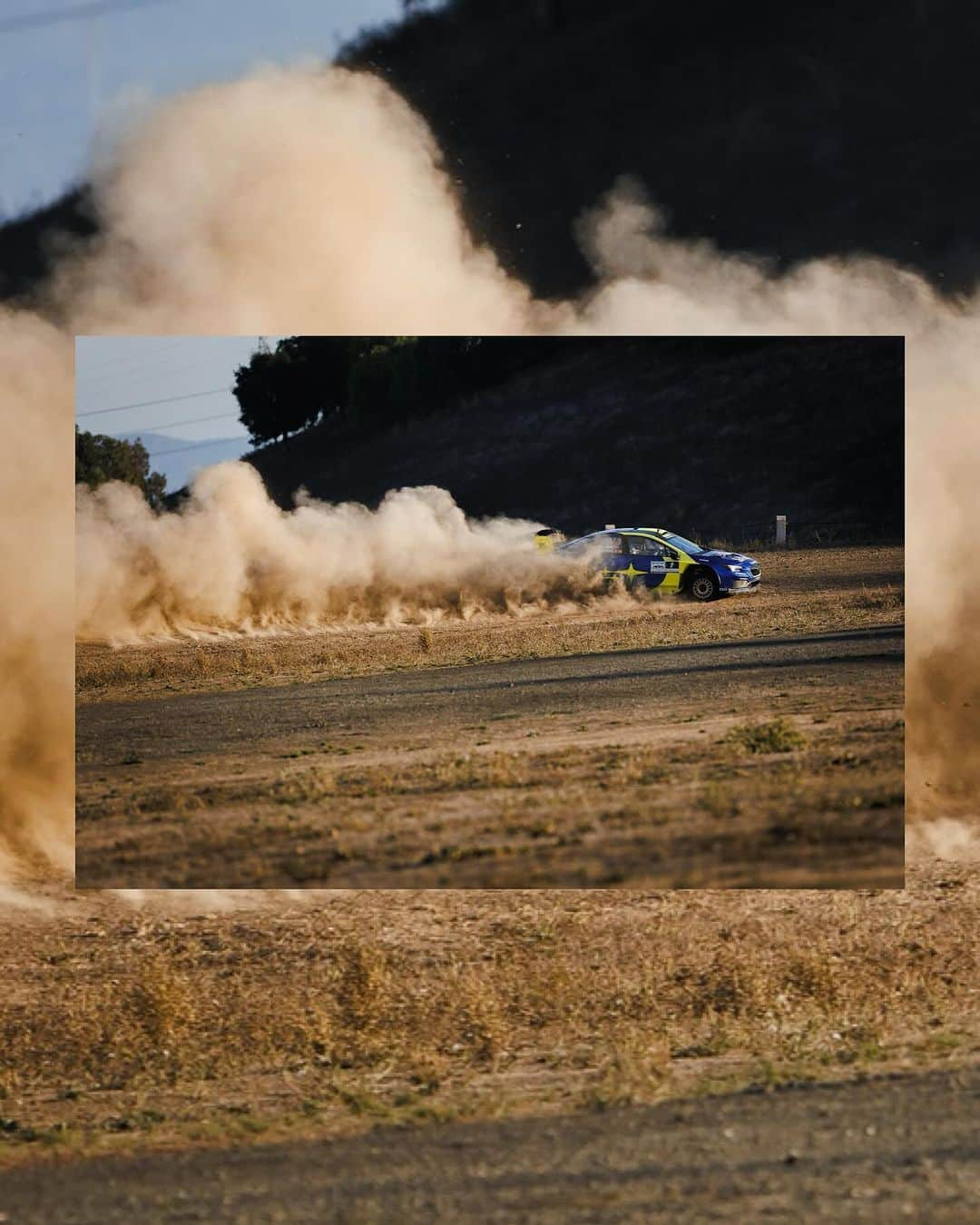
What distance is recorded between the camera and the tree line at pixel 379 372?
763cm

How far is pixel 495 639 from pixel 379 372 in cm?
146

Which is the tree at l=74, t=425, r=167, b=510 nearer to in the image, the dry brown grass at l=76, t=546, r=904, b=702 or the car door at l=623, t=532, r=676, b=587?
the dry brown grass at l=76, t=546, r=904, b=702

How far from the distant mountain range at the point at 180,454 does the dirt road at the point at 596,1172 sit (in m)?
3.25

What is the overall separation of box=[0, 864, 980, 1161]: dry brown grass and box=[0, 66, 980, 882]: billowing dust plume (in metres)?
0.89

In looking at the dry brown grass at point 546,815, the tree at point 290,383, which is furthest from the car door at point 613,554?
the tree at point 290,383

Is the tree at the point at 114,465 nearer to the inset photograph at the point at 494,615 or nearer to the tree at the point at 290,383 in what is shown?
the inset photograph at the point at 494,615

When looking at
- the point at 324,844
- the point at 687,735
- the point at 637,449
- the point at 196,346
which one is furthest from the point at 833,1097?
the point at 196,346

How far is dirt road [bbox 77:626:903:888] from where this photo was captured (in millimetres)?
7301

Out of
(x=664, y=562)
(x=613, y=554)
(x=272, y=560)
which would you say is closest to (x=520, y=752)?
(x=613, y=554)

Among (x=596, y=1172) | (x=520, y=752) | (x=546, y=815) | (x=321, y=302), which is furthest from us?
(x=321, y=302)

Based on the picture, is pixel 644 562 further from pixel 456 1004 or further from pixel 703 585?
pixel 456 1004

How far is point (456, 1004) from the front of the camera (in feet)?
25.1

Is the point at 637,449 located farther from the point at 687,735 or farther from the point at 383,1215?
the point at 383,1215

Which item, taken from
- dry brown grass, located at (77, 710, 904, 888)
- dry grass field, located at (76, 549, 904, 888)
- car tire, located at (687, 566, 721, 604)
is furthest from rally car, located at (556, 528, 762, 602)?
dry brown grass, located at (77, 710, 904, 888)
